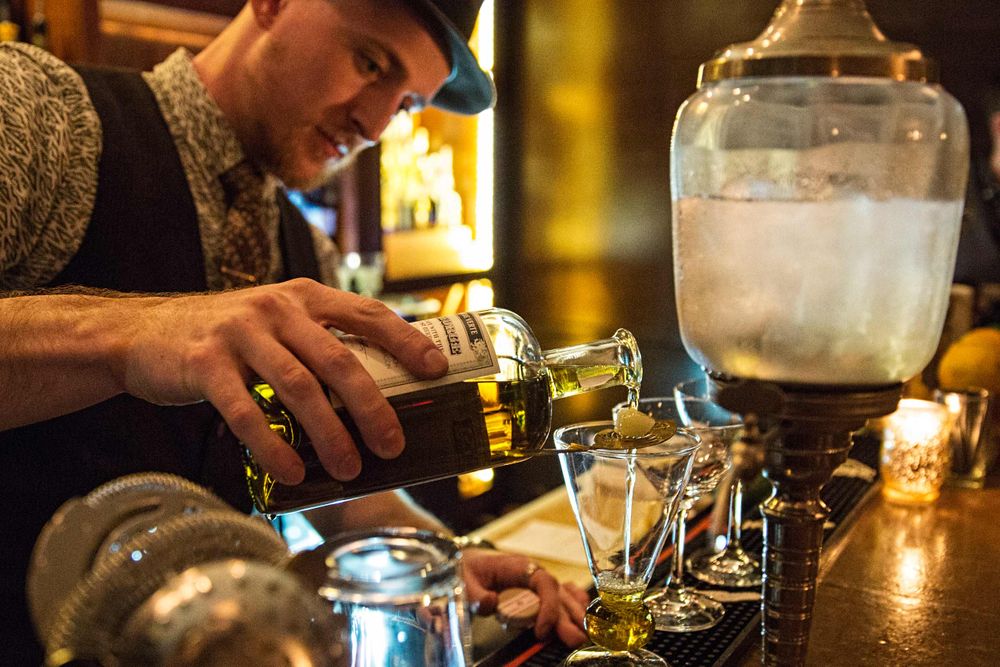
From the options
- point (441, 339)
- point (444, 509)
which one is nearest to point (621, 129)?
point (444, 509)

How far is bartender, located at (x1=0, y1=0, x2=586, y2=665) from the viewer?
83 centimetres

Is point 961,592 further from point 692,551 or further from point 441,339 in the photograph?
point 441,339

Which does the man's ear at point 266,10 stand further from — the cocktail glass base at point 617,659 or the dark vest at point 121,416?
the cocktail glass base at point 617,659

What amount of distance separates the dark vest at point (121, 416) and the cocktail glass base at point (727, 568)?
867 millimetres

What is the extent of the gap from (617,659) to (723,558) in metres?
0.41

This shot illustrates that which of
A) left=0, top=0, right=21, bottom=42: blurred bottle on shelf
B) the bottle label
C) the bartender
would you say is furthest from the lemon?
left=0, top=0, right=21, bottom=42: blurred bottle on shelf

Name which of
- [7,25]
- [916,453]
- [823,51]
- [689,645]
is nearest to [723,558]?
[689,645]

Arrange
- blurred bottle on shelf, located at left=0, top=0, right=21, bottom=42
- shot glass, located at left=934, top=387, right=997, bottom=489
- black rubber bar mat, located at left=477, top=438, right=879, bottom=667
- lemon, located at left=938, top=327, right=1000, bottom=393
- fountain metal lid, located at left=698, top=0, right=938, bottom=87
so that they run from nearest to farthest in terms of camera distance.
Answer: fountain metal lid, located at left=698, top=0, right=938, bottom=87, black rubber bar mat, located at left=477, top=438, right=879, bottom=667, shot glass, located at left=934, top=387, right=997, bottom=489, lemon, located at left=938, top=327, right=1000, bottom=393, blurred bottle on shelf, located at left=0, top=0, right=21, bottom=42

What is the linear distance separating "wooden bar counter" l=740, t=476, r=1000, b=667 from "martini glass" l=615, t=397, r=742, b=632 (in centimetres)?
8

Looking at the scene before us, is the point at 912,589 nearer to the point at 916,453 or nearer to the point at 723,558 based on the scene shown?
the point at 723,558

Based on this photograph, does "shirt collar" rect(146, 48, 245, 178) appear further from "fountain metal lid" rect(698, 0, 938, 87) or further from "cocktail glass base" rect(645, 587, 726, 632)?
"fountain metal lid" rect(698, 0, 938, 87)

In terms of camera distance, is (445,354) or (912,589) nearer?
(445,354)

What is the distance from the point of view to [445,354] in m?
0.84

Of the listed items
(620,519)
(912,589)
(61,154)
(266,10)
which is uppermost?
(266,10)
